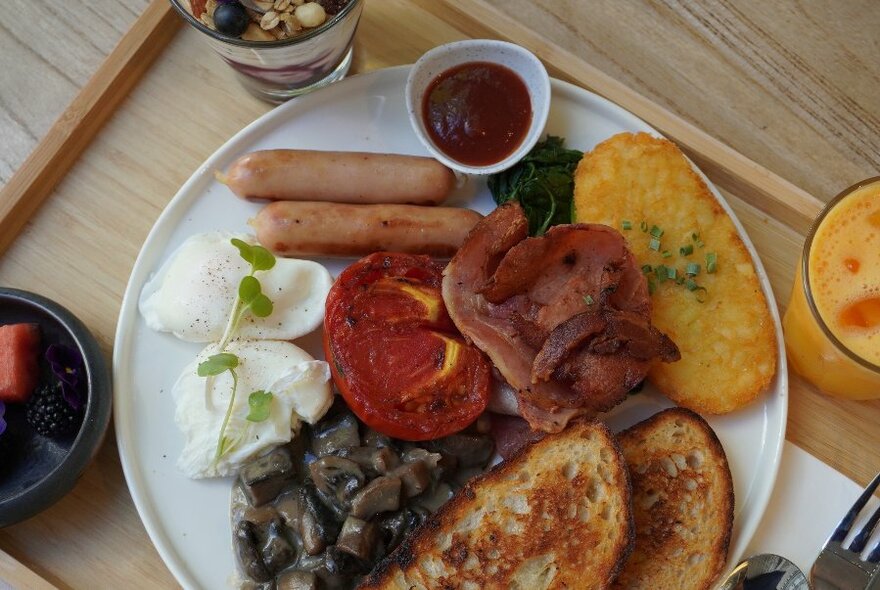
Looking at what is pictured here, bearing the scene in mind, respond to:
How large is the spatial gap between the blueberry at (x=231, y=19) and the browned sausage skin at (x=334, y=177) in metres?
0.49

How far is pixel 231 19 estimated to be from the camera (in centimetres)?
295

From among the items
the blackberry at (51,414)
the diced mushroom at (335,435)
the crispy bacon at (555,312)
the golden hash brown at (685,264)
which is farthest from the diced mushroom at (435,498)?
the blackberry at (51,414)

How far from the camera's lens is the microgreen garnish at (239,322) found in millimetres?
2887

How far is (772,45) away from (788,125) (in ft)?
1.31

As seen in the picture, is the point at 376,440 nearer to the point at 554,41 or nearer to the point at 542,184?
the point at 542,184

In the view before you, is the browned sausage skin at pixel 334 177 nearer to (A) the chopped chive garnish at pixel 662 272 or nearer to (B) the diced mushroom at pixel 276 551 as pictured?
(A) the chopped chive garnish at pixel 662 272

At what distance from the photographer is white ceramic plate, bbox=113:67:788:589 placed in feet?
9.95

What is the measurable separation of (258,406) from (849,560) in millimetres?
2285

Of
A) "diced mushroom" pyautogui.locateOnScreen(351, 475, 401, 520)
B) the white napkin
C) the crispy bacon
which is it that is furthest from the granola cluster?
the white napkin

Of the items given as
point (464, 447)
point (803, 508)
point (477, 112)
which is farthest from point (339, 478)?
point (803, 508)

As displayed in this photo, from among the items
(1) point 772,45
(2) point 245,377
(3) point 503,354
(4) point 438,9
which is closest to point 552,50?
(4) point 438,9

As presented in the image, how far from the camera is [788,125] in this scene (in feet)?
11.9

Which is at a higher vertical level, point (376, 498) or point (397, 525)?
point (376, 498)

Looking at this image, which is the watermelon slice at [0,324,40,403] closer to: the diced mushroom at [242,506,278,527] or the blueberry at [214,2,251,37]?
the diced mushroom at [242,506,278,527]
